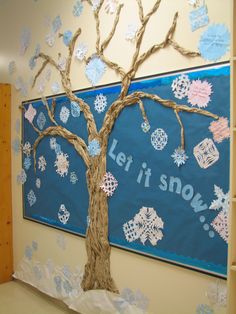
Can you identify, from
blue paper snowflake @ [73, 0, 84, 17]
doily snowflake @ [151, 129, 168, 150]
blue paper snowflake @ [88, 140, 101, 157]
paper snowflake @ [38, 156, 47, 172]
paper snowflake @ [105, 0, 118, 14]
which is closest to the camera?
doily snowflake @ [151, 129, 168, 150]

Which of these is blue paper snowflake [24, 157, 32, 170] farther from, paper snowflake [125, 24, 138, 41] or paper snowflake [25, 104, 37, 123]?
paper snowflake [125, 24, 138, 41]

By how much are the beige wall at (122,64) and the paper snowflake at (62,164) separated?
20.2 inches

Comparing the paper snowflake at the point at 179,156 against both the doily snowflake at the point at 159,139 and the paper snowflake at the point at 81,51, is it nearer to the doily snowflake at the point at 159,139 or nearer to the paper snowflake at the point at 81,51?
the doily snowflake at the point at 159,139

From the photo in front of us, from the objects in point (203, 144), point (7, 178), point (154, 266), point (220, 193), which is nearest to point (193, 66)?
point (203, 144)

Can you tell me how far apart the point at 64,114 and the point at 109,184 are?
73cm

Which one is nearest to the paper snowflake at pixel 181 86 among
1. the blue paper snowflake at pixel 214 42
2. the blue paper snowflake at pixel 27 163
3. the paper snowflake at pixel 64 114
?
the blue paper snowflake at pixel 214 42

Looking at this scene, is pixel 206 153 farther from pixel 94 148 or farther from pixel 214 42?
pixel 94 148

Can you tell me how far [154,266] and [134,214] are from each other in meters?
0.34

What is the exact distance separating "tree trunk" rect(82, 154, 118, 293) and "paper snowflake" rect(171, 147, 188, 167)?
0.59m

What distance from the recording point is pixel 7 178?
3158 mm

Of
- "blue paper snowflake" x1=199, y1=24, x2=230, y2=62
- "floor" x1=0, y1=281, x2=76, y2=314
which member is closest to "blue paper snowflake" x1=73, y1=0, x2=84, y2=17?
"blue paper snowflake" x1=199, y1=24, x2=230, y2=62

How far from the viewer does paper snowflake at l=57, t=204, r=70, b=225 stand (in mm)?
2529

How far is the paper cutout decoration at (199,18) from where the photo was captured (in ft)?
5.42

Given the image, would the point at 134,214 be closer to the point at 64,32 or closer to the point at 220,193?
the point at 220,193
